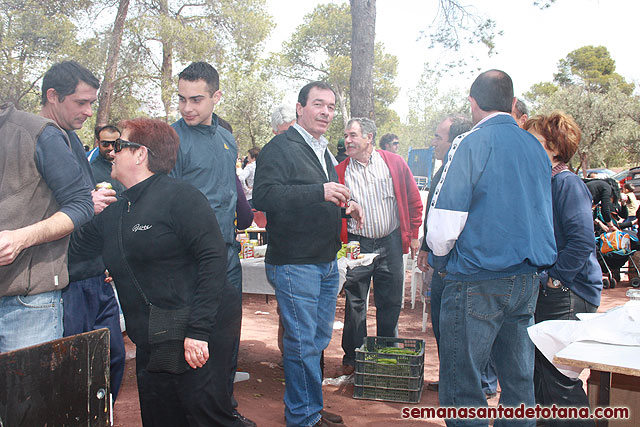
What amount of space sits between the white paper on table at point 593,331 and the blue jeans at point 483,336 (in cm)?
25

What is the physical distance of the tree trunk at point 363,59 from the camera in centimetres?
823

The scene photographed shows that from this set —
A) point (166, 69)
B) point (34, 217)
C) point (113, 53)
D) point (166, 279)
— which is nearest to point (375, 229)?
point (166, 279)

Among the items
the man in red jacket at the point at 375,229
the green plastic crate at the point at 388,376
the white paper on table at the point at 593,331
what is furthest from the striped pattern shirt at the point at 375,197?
the white paper on table at the point at 593,331

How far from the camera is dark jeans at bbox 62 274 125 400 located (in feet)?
8.98

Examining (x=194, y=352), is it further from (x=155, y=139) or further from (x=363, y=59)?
(x=363, y=59)

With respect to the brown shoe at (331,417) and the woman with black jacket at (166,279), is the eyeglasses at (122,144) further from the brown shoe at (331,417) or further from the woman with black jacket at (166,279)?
the brown shoe at (331,417)

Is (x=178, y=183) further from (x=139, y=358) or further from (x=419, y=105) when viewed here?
(x=419, y=105)

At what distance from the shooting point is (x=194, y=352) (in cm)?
215

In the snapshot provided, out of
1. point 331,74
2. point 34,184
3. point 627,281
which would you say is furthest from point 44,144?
point 331,74

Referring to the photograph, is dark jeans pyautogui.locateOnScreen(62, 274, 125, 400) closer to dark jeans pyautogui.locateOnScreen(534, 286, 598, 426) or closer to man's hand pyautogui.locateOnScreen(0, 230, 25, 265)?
man's hand pyautogui.locateOnScreen(0, 230, 25, 265)

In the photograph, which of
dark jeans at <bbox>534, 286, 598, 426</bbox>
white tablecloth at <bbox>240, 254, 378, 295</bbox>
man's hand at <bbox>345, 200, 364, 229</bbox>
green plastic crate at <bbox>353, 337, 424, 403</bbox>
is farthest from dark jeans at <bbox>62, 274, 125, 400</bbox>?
dark jeans at <bbox>534, 286, 598, 426</bbox>

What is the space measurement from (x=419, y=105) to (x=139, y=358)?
69.7 meters

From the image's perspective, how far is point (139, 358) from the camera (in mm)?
2293

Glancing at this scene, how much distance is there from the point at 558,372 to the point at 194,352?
212 cm
